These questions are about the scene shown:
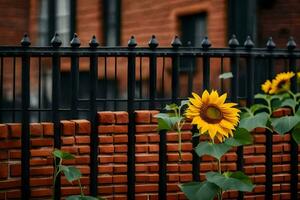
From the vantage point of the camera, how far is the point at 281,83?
6207 mm

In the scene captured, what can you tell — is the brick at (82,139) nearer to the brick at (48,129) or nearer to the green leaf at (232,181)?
the brick at (48,129)

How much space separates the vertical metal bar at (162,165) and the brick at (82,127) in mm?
591

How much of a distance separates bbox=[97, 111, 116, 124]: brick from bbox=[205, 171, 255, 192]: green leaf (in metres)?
1.18

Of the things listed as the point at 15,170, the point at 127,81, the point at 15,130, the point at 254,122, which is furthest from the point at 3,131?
the point at 254,122

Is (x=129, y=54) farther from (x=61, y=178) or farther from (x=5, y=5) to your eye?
(x=5, y=5)

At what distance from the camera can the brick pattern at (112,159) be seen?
18.0 feet

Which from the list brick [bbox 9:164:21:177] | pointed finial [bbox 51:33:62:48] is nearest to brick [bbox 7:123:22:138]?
brick [bbox 9:164:21:177]

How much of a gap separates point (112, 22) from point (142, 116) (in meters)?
9.56

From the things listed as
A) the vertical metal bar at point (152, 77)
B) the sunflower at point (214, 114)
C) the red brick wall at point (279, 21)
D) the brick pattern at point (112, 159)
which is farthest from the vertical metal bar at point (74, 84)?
the red brick wall at point (279, 21)

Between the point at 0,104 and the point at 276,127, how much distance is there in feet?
6.86

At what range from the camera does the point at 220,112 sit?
4766mm

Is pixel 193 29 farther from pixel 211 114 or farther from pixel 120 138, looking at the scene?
pixel 211 114

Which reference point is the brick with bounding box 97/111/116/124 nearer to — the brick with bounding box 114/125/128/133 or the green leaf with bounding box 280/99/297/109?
the brick with bounding box 114/125/128/133

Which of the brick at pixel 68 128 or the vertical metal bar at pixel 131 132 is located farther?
the vertical metal bar at pixel 131 132
